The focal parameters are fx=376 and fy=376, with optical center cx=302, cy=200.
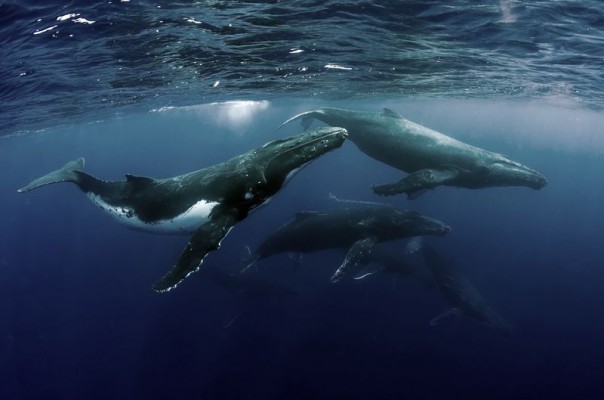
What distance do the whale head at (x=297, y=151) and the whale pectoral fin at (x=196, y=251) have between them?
1.09 metres

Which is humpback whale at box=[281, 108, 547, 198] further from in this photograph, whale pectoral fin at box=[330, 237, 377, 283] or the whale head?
the whale head

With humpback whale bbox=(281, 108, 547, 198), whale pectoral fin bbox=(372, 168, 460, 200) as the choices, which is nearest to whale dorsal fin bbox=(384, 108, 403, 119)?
humpback whale bbox=(281, 108, 547, 198)

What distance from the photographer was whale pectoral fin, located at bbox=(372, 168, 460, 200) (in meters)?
10.1

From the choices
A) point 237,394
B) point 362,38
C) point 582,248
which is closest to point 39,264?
point 237,394

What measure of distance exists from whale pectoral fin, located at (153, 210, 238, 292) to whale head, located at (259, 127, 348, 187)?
1.09 m

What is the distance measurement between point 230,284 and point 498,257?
16794mm

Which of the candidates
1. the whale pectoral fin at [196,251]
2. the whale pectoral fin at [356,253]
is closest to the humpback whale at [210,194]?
the whale pectoral fin at [196,251]

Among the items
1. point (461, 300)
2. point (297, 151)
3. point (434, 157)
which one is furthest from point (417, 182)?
point (461, 300)

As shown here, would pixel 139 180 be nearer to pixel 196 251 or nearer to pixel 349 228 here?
pixel 196 251

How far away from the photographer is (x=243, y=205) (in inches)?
256

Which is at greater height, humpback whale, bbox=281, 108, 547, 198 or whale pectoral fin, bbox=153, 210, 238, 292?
whale pectoral fin, bbox=153, 210, 238, 292

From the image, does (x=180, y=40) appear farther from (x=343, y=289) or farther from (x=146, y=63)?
(x=343, y=289)

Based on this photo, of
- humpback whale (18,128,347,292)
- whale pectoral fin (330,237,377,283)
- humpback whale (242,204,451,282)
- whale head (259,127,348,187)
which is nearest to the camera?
humpback whale (18,128,347,292)

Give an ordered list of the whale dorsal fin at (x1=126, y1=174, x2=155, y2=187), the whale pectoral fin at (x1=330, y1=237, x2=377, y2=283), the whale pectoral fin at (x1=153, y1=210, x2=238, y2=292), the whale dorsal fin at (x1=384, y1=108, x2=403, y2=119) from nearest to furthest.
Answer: the whale pectoral fin at (x1=153, y1=210, x2=238, y2=292), the whale dorsal fin at (x1=126, y1=174, x2=155, y2=187), the whale pectoral fin at (x1=330, y1=237, x2=377, y2=283), the whale dorsal fin at (x1=384, y1=108, x2=403, y2=119)
